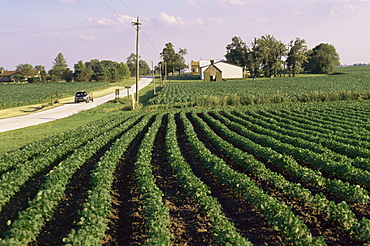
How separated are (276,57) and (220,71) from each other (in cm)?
2252

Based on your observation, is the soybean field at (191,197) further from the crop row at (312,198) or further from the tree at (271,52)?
the tree at (271,52)

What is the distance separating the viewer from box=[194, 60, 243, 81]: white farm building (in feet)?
302

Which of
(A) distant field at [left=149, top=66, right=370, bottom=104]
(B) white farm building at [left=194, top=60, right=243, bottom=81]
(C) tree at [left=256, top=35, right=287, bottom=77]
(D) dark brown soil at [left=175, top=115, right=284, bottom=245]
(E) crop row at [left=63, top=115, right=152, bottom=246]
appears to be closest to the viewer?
(E) crop row at [left=63, top=115, right=152, bottom=246]

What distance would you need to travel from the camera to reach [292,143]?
1517cm

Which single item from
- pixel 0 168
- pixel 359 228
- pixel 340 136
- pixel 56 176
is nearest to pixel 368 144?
pixel 340 136

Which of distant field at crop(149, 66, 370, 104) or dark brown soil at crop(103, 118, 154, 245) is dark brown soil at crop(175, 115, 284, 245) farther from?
distant field at crop(149, 66, 370, 104)

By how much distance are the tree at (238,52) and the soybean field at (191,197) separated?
95.5m

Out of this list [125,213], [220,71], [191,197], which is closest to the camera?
[125,213]

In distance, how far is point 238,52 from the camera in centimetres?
10938

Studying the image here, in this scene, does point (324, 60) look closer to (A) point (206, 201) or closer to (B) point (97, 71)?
(B) point (97, 71)

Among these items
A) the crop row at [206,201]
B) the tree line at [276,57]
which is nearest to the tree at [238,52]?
the tree line at [276,57]

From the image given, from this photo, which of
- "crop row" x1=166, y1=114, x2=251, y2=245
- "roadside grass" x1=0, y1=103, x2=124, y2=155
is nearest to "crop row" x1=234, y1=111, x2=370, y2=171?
"crop row" x1=166, y1=114, x2=251, y2=245

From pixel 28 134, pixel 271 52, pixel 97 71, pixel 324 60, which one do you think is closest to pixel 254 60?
pixel 271 52

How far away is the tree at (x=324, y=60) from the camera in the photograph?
108 meters
